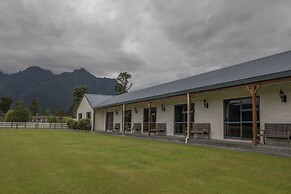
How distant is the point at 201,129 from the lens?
615 inches

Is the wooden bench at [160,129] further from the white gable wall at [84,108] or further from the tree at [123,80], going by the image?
the tree at [123,80]

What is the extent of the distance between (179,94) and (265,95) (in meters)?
4.79

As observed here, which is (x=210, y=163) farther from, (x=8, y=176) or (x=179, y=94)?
(x=179, y=94)

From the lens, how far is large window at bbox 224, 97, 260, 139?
526 inches

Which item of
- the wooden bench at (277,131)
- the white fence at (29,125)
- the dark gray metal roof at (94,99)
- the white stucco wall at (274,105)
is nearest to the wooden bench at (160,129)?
the white stucco wall at (274,105)

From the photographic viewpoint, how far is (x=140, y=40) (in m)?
26.5

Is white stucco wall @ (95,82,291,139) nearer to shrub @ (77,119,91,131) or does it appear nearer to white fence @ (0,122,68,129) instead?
shrub @ (77,119,91,131)

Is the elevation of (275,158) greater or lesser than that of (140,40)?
lesser

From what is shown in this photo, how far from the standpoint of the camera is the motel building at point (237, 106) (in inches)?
445

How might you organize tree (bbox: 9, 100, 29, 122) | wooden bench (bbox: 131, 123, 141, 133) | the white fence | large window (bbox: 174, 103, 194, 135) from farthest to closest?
tree (bbox: 9, 100, 29, 122)
the white fence
wooden bench (bbox: 131, 123, 141, 133)
large window (bbox: 174, 103, 194, 135)

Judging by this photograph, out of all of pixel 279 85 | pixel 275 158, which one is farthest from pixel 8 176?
pixel 279 85

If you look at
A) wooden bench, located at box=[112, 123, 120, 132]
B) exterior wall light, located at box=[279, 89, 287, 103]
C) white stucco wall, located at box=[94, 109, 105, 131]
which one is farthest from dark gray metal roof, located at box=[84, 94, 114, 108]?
exterior wall light, located at box=[279, 89, 287, 103]

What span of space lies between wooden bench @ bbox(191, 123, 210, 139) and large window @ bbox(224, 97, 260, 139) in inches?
43.7

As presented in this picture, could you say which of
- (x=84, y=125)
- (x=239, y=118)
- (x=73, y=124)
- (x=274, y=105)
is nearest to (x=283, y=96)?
(x=274, y=105)
